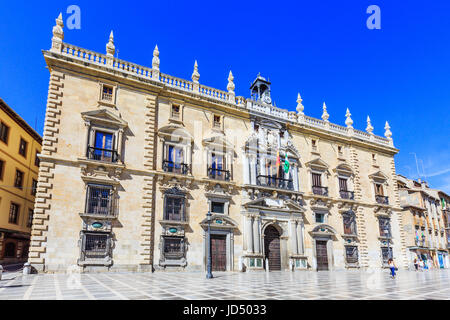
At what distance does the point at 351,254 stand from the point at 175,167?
57.8 feet

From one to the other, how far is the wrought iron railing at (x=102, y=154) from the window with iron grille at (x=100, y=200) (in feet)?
5.64

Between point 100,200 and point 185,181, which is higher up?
point 185,181

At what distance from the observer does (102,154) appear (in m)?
19.8

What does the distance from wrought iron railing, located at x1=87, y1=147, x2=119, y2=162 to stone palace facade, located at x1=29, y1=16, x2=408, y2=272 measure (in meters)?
0.06

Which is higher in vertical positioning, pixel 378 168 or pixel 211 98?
pixel 211 98

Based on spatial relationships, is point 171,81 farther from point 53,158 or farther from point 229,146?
point 53,158

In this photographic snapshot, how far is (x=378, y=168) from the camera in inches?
1296

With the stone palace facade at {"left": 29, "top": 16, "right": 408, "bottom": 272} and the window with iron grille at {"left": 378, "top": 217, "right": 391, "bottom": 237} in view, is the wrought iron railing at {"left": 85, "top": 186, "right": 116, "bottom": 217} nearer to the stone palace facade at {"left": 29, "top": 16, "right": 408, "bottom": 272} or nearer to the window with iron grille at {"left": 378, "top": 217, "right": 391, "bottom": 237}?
the stone palace facade at {"left": 29, "top": 16, "right": 408, "bottom": 272}

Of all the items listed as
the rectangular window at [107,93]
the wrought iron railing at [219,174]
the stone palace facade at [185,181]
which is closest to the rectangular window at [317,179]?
the stone palace facade at [185,181]

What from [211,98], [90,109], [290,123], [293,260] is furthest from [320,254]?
[90,109]

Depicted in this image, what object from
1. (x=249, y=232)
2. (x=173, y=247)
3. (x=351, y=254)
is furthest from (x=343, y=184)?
(x=173, y=247)

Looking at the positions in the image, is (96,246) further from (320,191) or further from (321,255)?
(320,191)

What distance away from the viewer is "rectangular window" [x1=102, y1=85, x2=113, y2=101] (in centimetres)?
2089
